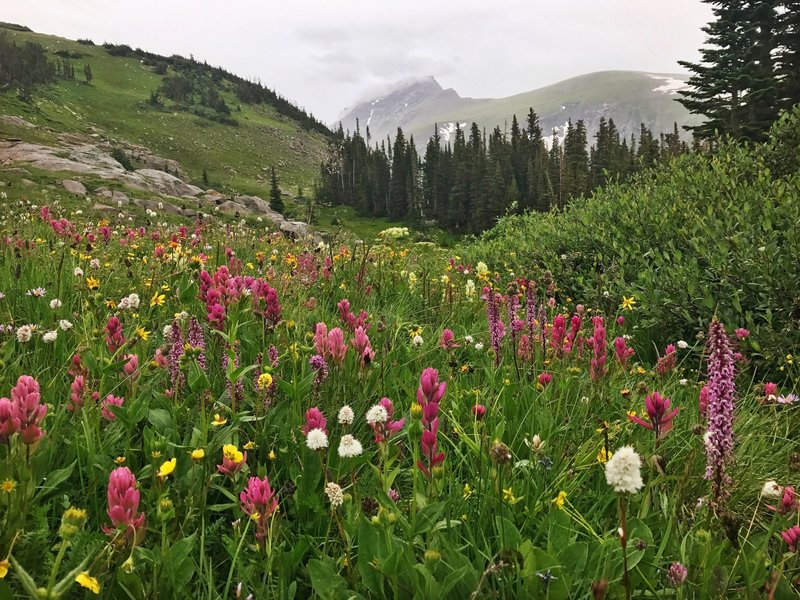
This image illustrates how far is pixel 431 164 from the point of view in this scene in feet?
355

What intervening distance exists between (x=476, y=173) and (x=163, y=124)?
267 feet

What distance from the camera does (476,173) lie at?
3730 inches

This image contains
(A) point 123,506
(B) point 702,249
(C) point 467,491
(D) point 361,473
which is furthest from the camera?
(B) point 702,249

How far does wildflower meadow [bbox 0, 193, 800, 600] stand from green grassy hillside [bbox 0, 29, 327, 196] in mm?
77722

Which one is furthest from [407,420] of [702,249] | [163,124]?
[163,124]

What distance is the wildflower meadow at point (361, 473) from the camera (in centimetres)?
150

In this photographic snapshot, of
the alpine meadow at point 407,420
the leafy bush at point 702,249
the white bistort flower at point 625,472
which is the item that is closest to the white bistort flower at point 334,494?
the alpine meadow at point 407,420

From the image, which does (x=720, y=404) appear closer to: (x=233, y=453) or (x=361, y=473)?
(x=361, y=473)

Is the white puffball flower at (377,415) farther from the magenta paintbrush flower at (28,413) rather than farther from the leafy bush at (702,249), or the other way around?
the leafy bush at (702,249)

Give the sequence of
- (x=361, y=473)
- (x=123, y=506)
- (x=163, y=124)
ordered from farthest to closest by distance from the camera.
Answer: (x=163, y=124) → (x=361, y=473) → (x=123, y=506)

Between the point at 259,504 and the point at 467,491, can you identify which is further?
the point at 467,491

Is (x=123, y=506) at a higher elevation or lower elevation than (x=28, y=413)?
lower

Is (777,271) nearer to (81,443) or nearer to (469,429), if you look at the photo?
(469,429)

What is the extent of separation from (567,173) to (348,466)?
286 feet
